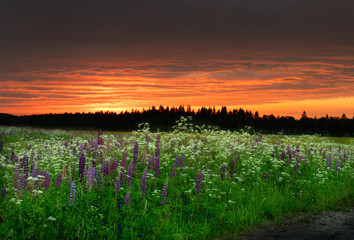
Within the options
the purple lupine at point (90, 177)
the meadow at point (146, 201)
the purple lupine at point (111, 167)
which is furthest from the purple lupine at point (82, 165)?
the purple lupine at point (90, 177)

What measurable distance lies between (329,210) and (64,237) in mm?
6845

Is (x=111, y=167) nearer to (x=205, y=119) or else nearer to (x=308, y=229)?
(x=308, y=229)

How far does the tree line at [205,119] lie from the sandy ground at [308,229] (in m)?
29.1

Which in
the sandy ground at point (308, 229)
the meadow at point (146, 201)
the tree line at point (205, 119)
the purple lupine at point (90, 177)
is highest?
the tree line at point (205, 119)

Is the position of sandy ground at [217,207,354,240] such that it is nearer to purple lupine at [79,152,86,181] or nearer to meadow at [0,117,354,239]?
meadow at [0,117,354,239]

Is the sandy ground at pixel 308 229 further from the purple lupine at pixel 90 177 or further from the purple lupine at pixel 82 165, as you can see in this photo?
the purple lupine at pixel 82 165

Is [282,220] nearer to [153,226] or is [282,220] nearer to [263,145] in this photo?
[153,226]

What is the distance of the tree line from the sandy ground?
2909 centimetres

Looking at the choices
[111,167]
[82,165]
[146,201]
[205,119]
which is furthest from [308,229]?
[205,119]

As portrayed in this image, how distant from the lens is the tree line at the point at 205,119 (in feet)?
143

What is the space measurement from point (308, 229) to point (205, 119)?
3202 centimetres

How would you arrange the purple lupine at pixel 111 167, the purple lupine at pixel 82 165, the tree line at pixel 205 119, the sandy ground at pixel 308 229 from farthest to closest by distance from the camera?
the tree line at pixel 205 119 → the purple lupine at pixel 111 167 → the purple lupine at pixel 82 165 → the sandy ground at pixel 308 229

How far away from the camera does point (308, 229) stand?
720 cm

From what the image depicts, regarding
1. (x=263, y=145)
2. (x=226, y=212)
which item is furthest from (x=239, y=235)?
(x=263, y=145)
